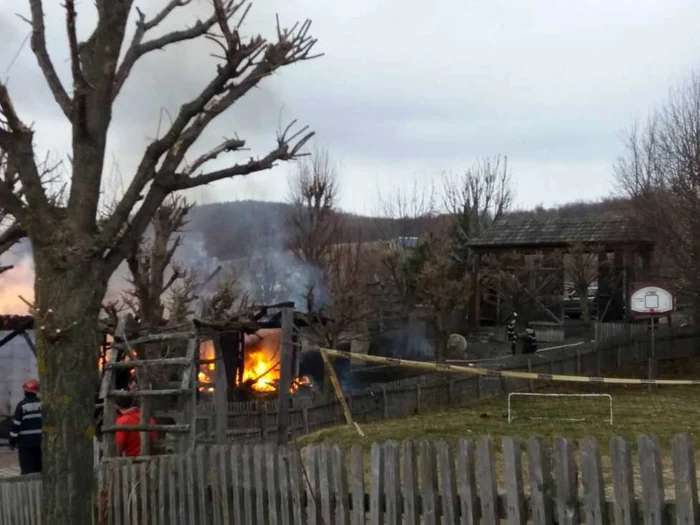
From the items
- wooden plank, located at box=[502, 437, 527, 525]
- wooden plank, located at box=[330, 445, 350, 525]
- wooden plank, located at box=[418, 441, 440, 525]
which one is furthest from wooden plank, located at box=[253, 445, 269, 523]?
wooden plank, located at box=[502, 437, 527, 525]

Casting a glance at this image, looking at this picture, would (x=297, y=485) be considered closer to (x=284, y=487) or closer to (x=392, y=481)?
(x=284, y=487)

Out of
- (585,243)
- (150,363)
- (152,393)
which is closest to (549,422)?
(152,393)

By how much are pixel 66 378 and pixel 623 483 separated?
3.25 m

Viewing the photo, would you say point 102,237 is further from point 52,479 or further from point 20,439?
point 20,439

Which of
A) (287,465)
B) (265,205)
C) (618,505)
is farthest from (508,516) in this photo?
(265,205)

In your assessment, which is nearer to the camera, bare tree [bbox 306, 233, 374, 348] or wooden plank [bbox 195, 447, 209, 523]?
wooden plank [bbox 195, 447, 209, 523]

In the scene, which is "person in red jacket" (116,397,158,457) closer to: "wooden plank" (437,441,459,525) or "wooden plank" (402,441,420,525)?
"wooden plank" (402,441,420,525)

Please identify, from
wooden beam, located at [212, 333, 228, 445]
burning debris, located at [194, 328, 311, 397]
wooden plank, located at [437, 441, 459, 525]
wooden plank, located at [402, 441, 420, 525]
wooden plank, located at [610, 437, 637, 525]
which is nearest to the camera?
wooden plank, located at [610, 437, 637, 525]

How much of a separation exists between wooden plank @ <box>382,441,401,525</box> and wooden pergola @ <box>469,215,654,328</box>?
2655 cm

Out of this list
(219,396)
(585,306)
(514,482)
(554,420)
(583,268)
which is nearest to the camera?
(514,482)

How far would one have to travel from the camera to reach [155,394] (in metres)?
7.18

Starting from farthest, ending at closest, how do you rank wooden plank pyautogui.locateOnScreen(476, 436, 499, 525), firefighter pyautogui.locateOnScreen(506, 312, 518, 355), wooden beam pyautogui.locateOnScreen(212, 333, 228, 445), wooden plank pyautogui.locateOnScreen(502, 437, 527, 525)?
1. firefighter pyautogui.locateOnScreen(506, 312, 518, 355)
2. wooden beam pyautogui.locateOnScreen(212, 333, 228, 445)
3. wooden plank pyautogui.locateOnScreen(476, 436, 499, 525)
4. wooden plank pyautogui.locateOnScreen(502, 437, 527, 525)

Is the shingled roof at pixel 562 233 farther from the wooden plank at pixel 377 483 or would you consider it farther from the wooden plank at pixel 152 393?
the wooden plank at pixel 377 483

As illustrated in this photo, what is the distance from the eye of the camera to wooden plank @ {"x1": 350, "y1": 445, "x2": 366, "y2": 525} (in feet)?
17.6
